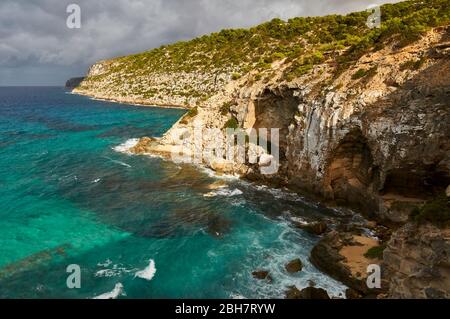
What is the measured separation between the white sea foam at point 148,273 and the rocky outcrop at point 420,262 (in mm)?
15726

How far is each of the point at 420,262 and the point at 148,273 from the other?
1766cm

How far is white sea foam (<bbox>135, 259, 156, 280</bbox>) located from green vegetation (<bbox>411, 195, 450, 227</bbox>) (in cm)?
1770

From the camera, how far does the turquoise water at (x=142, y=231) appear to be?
24.7m

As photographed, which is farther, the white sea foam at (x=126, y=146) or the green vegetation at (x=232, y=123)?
the white sea foam at (x=126, y=146)

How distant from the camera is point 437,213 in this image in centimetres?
1842

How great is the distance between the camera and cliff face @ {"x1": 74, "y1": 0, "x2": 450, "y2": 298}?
28844 mm

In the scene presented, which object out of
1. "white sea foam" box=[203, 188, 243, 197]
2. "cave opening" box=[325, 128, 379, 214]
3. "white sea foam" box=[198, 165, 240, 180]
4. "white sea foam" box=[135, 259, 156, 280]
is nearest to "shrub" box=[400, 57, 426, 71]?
"cave opening" box=[325, 128, 379, 214]

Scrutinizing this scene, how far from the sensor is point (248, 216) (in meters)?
35.0

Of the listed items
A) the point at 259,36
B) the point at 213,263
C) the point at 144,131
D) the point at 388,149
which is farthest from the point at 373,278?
the point at 259,36

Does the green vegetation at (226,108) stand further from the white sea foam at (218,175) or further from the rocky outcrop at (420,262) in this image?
the rocky outcrop at (420,262)

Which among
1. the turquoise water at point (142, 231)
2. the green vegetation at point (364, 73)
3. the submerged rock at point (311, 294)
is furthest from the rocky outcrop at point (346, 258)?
the green vegetation at point (364, 73)
